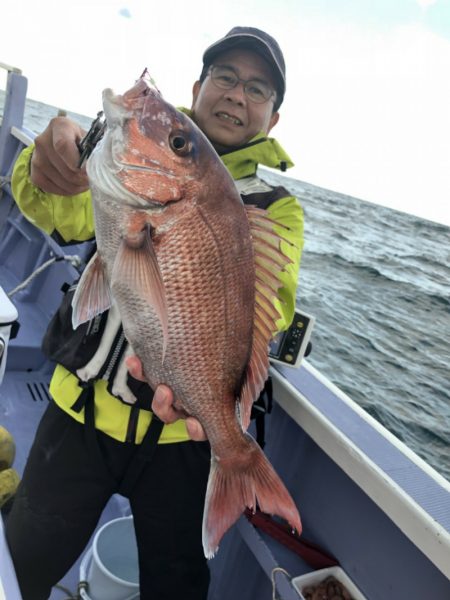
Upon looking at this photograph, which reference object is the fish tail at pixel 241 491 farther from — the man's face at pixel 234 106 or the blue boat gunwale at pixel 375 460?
the man's face at pixel 234 106

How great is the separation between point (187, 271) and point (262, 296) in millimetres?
295

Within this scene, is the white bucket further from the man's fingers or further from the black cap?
the black cap

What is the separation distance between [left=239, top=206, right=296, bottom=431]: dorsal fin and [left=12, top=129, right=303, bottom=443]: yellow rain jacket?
0.29ft

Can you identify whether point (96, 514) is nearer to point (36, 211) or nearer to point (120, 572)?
point (120, 572)

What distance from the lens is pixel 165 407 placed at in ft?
5.08

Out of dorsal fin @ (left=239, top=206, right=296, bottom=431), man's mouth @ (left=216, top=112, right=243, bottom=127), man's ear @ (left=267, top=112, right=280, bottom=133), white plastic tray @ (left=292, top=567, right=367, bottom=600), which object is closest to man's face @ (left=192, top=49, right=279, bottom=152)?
man's mouth @ (left=216, top=112, right=243, bottom=127)

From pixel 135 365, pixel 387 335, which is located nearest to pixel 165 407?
pixel 135 365

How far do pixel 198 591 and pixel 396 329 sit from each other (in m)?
10.4

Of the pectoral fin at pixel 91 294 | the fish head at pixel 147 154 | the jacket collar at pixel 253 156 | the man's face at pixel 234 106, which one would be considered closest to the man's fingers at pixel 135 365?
the pectoral fin at pixel 91 294

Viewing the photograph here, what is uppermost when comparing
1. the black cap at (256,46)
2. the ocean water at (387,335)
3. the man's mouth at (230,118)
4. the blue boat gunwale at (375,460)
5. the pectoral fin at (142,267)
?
the black cap at (256,46)

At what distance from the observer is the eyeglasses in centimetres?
210

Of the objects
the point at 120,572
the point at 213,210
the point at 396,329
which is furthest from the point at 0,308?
the point at 396,329

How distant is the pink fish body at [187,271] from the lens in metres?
1.36

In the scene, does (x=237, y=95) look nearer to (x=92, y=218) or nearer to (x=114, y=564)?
(x=92, y=218)
